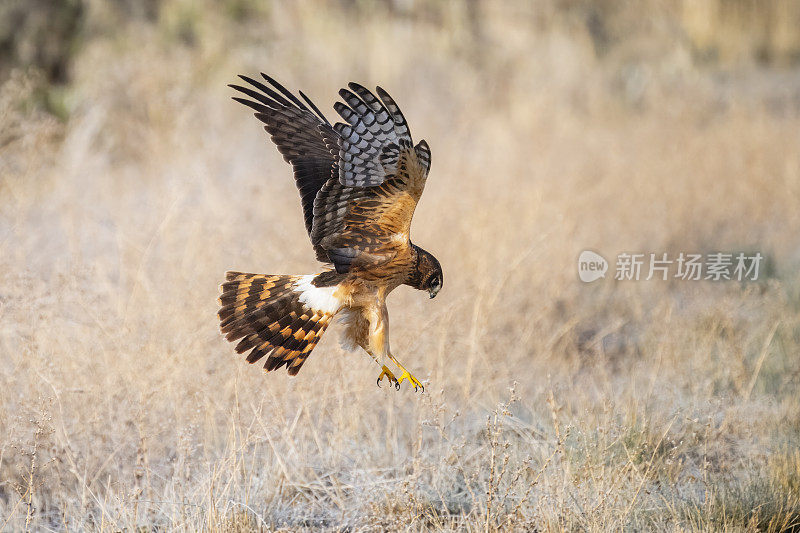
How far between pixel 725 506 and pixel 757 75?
38.7 ft

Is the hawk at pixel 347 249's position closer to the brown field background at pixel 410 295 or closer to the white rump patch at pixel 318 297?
the white rump patch at pixel 318 297

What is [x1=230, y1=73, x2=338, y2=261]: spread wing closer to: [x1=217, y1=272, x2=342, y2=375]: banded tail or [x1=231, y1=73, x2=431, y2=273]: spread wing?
[x1=231, y1=73, x2=431, y2=273]: spread wing

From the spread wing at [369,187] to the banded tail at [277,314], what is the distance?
178 mm

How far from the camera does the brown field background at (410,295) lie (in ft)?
12.2

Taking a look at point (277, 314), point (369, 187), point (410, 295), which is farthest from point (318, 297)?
point (410, 295)

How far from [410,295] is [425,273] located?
182 cm

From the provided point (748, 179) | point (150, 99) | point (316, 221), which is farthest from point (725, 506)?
point (150, 99)

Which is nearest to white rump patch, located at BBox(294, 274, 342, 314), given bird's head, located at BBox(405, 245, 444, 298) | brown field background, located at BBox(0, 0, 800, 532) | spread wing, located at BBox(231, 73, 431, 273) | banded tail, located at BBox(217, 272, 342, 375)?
banded tail, located at BBox(217, 272, 342, 375)

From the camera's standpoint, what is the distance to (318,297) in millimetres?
3744

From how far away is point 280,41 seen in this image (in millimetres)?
11547

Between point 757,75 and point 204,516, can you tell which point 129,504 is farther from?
point 757,75

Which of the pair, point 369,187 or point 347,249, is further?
point 347,249

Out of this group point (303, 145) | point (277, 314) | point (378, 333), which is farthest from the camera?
point (303, 145)

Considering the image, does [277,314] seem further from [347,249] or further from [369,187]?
[369,187]
